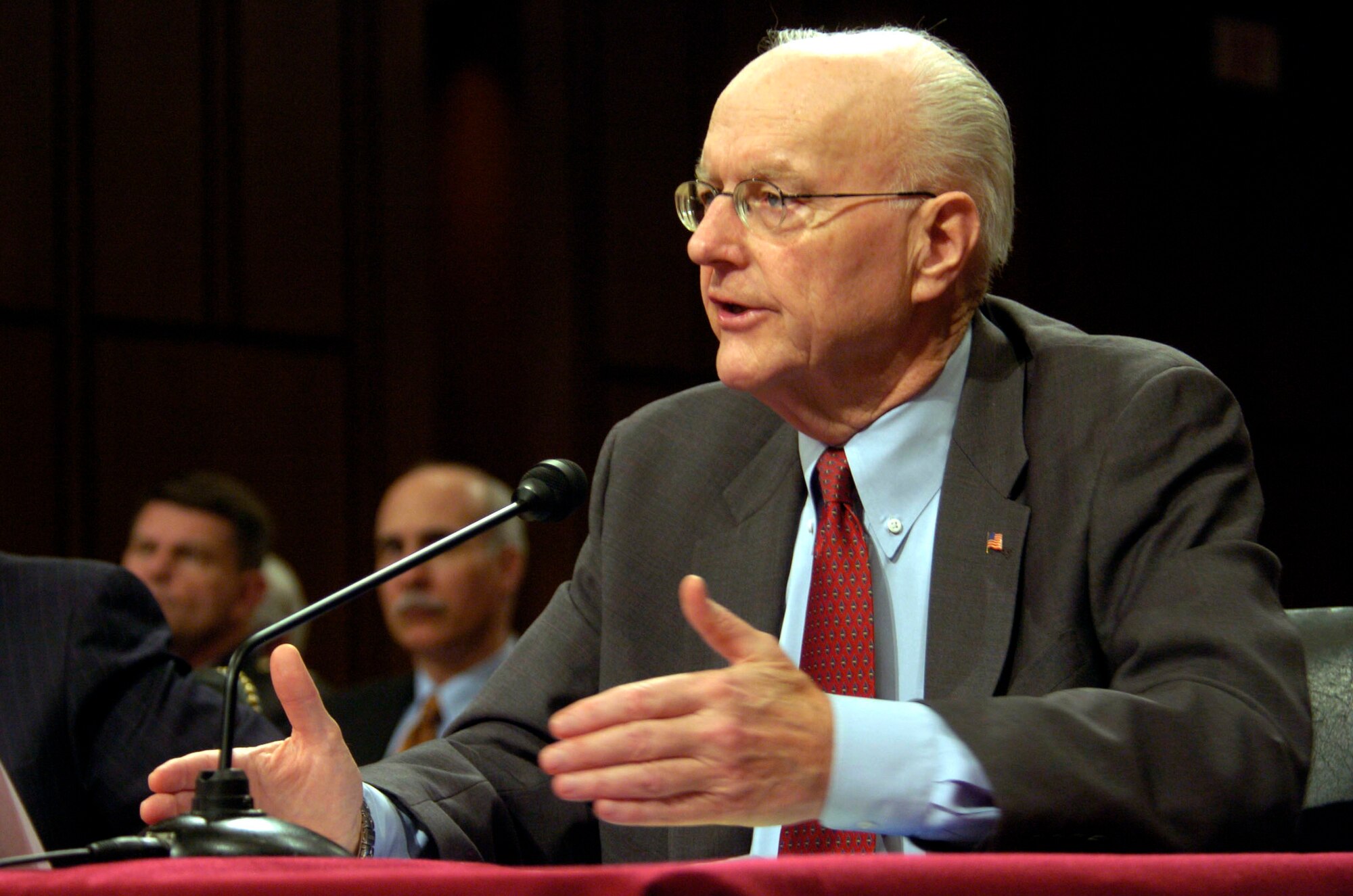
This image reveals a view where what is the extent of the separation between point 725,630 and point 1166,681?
0.46m

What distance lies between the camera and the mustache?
3980 mm

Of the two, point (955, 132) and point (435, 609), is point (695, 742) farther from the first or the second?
point (435, 609)

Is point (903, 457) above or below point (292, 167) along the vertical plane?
below

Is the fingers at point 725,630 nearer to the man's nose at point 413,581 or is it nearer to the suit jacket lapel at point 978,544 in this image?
the suit jacket lapel at point 978,544

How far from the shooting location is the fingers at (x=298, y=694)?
1.31 m

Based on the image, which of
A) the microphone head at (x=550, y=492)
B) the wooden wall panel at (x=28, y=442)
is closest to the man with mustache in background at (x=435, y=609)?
the wooden wall panel at (x=28, y=442)

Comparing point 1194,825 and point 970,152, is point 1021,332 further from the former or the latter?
point 1194,825

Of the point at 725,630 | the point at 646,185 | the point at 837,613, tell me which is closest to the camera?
the point at 725,630

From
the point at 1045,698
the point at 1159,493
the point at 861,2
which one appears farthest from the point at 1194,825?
the point at 861,2

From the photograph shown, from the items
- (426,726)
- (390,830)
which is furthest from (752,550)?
(426,726)

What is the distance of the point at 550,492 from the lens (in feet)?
4.70

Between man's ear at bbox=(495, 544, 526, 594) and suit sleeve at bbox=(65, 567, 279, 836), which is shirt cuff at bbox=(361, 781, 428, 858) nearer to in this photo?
suit sleeve at bbox=(65, 567, 279, 836)

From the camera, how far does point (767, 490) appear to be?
1786 mm

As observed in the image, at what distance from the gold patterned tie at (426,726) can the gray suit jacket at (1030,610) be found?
203 centimetres
